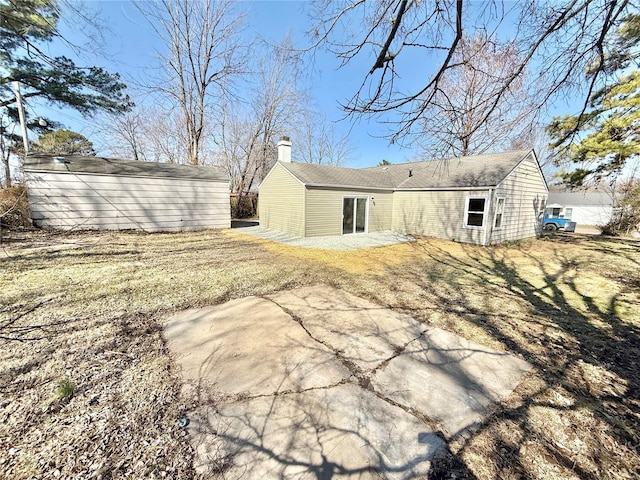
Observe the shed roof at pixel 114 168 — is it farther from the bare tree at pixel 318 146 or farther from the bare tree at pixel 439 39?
the bare tree at pixel 318 146

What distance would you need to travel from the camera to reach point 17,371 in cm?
236

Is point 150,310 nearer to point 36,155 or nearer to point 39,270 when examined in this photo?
point 39,270

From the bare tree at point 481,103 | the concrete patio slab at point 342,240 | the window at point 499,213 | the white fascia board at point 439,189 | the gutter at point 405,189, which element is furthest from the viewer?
the gutter at point 405,189

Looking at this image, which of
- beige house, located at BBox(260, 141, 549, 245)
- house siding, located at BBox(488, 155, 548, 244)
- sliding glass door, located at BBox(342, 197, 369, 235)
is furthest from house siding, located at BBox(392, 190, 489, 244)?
sliding glass door, located at BBox(342, 197, 369, 235)

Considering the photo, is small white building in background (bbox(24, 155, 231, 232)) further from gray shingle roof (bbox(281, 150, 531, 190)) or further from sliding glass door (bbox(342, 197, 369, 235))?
sliding glass door (bbox(342, 197, 369, 235))

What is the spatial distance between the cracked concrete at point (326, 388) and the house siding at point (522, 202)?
30.1 ft

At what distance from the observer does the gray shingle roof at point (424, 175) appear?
1041cm

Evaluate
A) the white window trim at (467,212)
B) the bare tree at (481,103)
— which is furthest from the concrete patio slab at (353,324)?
the white window trim at (467,212)

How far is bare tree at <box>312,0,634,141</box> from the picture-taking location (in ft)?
9.24

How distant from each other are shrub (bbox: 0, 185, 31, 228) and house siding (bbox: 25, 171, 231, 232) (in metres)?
0.26

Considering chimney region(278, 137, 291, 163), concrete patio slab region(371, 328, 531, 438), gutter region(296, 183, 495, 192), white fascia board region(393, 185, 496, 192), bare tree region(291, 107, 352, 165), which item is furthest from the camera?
bare tree region(291, 107, 352, 165)

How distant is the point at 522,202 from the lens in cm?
1146

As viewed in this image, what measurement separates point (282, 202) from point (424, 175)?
7242mm

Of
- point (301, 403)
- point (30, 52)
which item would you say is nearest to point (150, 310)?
point (301, 403)
